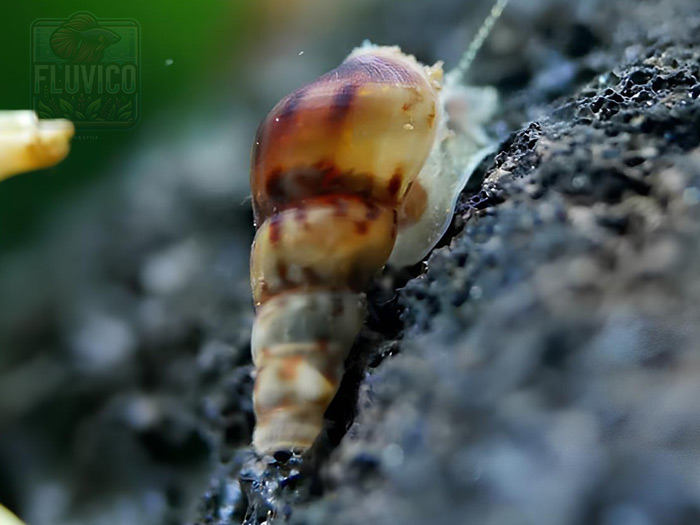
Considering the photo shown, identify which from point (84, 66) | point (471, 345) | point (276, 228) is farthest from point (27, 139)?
point (471, 345)

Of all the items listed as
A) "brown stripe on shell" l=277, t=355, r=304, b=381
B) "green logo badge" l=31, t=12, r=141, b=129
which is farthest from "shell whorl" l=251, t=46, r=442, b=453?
"green logo badge" l=31, t=12, r=141, b=129

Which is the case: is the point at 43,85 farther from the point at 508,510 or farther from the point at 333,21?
the point at 508,510

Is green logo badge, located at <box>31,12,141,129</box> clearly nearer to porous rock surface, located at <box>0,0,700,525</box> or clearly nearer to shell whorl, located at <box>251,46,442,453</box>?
porous rock surface, located at <box>0,0,700,525</box>

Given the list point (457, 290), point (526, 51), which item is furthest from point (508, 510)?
point (526, 51)

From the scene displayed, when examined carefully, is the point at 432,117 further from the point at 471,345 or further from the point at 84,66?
the point at 84,66

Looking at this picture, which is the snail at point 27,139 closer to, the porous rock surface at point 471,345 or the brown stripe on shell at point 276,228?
the porous rock surface at point 471,345

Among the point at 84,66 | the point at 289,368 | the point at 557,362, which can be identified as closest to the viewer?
the point at 557,362

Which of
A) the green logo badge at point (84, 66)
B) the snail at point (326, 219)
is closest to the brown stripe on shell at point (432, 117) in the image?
the snail at point (326, 219)
